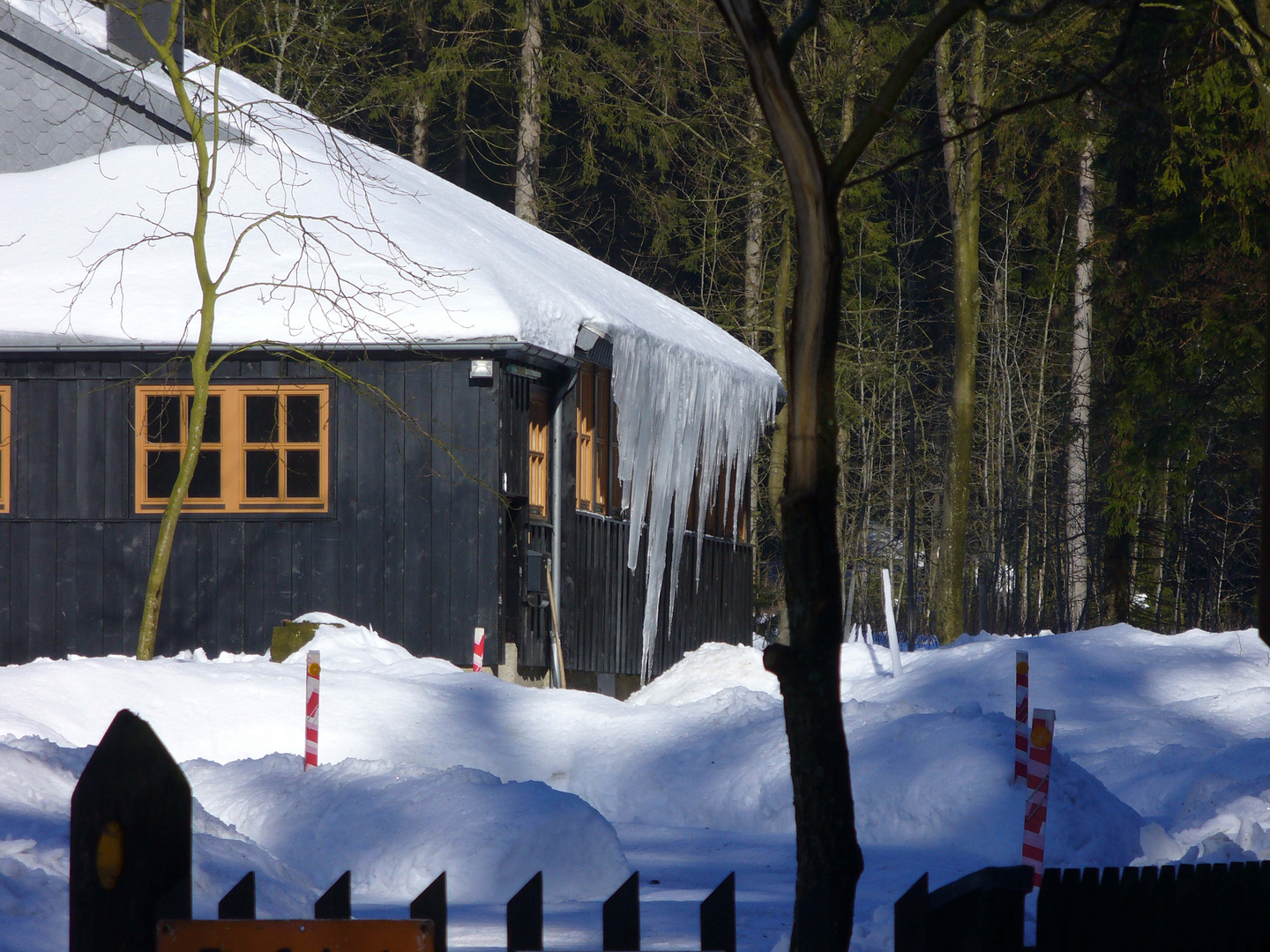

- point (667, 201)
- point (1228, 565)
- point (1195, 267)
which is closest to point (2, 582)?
point (1195, 267)

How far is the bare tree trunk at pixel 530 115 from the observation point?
85.9 ft

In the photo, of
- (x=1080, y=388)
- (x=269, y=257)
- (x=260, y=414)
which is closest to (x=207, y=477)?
(x=260, y=414)

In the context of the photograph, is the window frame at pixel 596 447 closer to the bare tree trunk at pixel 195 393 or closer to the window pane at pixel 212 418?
the window pane at pixel 212 418

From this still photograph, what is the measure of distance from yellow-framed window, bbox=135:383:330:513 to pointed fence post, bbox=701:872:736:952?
33.2ft

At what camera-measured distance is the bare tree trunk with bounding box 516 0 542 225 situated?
26.2 metres

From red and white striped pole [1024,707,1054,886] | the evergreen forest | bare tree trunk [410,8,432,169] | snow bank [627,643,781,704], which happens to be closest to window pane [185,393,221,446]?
the evergreen forest

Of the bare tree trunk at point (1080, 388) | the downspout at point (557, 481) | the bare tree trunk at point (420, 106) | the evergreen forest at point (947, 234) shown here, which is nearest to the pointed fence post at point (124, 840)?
the evergreen forest at point (947, 234)

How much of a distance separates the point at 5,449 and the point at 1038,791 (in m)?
9.09

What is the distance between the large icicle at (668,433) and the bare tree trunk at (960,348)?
378 centimetres

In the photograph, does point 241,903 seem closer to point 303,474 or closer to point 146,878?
point 146,878

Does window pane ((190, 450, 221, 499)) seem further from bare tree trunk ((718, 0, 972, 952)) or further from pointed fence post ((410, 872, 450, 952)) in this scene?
pointed fence post ((410, 872, 450, 952))

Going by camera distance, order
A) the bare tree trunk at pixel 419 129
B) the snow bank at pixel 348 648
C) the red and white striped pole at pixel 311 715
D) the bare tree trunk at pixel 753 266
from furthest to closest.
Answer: the bare tree trunk at pixel 419 129, the bare tree trunk at pixel 753 266, the snow bank at pixel 348 648, the red and white striped pole at pixel 311 715

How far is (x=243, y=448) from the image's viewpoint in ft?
41.0

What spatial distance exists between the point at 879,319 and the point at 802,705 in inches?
1258
